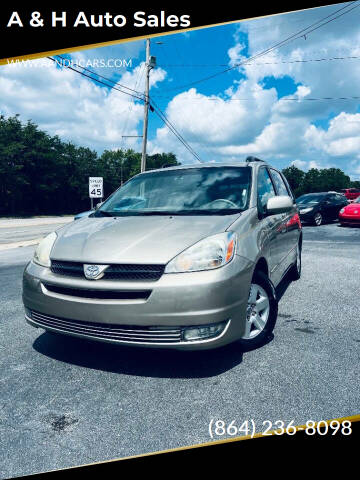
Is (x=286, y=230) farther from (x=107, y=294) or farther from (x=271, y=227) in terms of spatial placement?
(x=107, y=294)

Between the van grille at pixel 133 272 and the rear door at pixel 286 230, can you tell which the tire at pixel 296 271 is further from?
the van grille at pixel 133 272

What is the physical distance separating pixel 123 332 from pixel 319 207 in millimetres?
15493

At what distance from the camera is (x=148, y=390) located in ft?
8.19

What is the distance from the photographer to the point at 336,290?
16.9ft

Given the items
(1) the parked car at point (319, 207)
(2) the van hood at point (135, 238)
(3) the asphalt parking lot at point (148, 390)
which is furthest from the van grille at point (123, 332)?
(1) the parked car at point (319, 207)

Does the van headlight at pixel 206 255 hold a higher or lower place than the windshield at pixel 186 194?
lower

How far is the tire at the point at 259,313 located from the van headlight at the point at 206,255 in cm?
49

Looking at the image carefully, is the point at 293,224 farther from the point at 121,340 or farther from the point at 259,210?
the point at 121,340

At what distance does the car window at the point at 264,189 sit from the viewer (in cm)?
352

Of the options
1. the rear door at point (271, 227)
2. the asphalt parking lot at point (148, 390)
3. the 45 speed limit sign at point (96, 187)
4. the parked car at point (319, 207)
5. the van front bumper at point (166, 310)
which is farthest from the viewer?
the parked car at point (319, 207)

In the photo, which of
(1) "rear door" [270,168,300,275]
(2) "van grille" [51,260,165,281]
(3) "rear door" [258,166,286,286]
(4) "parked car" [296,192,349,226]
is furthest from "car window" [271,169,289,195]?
(4) "parked car" [296,192,349,226]

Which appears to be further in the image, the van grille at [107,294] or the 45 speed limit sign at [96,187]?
the 45 speed limit sign at [96,187]

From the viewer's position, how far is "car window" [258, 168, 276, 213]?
352 cm

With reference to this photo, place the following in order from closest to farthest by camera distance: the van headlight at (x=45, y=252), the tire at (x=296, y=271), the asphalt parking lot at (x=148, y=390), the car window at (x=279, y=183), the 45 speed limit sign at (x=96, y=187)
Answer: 1. the asphalt parking lot at (x=148, y=390)
2. the van headlight at (x=45, y=252)
3. the car window at (x=279, y=183)
4. the tire at (x=296, y=271)
5. the 45 speed limit sign at (x=96, y=187)
